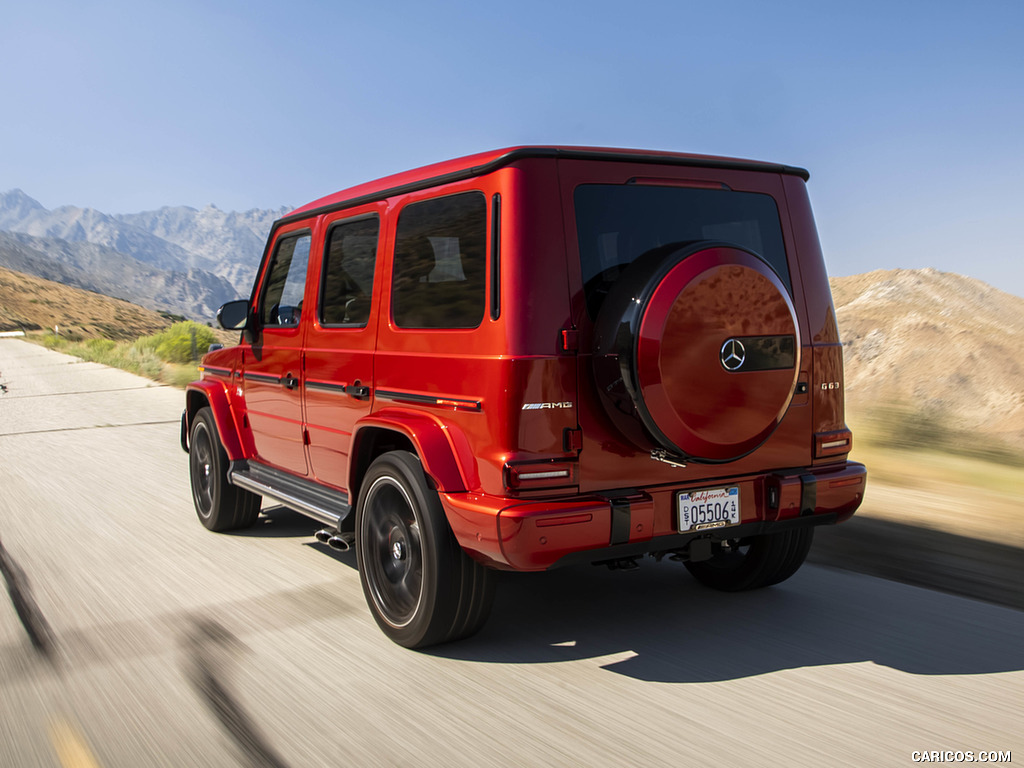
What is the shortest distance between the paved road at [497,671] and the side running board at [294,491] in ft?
1.48

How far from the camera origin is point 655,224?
12.6 feet

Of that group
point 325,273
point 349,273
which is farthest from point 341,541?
point 325,273

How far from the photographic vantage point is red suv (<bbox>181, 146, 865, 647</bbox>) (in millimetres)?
3521

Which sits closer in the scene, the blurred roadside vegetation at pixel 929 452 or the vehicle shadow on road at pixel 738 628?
the vehicle shadow on road at pixel 738 628

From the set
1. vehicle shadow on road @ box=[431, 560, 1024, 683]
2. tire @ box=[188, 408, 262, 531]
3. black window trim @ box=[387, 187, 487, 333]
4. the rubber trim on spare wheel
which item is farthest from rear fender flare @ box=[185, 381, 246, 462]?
the rubber trim on spare wheel

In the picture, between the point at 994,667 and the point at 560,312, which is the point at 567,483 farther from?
the point at 994,667

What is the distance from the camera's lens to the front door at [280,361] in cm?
530

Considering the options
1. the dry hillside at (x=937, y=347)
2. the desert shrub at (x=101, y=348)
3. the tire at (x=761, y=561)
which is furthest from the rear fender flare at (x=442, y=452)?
the desert shrub at (x=101, y=348)

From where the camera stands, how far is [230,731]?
3199 millimetres

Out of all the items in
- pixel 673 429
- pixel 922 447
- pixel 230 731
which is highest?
pixel 673 429

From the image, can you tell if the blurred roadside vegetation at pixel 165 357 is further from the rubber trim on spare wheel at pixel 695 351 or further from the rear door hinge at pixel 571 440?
the rubber trim on spare wheel at pixel 695 351

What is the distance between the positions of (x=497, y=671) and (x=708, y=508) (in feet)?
3.65

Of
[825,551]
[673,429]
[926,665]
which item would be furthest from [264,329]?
[926,665]

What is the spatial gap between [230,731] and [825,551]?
3.77m
